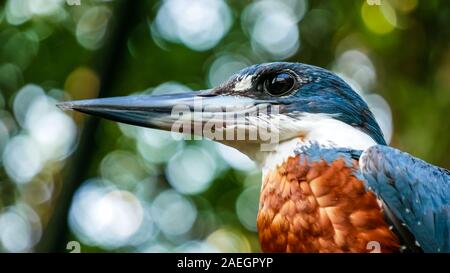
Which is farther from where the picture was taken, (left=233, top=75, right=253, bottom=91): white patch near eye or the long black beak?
(left=233, top=75, right=253, bottom=91): white patch near eye

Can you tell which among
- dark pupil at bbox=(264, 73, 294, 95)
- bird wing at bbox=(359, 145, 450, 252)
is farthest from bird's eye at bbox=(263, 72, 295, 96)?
bird wing at bbox=(359, 145, 450, 252)

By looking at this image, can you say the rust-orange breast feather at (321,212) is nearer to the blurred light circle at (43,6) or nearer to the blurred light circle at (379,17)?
the blurred light circle at (379,17)

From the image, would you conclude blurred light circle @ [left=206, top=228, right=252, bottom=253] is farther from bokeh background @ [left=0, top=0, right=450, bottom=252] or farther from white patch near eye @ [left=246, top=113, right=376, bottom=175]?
white patch near eye @ [left=246, top=113, right=376, bottom=175]

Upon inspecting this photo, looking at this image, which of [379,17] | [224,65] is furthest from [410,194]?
[224,65]

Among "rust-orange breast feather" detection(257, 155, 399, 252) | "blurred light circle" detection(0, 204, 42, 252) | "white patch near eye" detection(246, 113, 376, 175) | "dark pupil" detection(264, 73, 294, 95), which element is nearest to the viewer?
"rust-orange breast feather" detection(257, 155, 399, 252)

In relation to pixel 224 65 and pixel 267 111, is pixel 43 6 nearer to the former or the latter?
pixel 224 65
